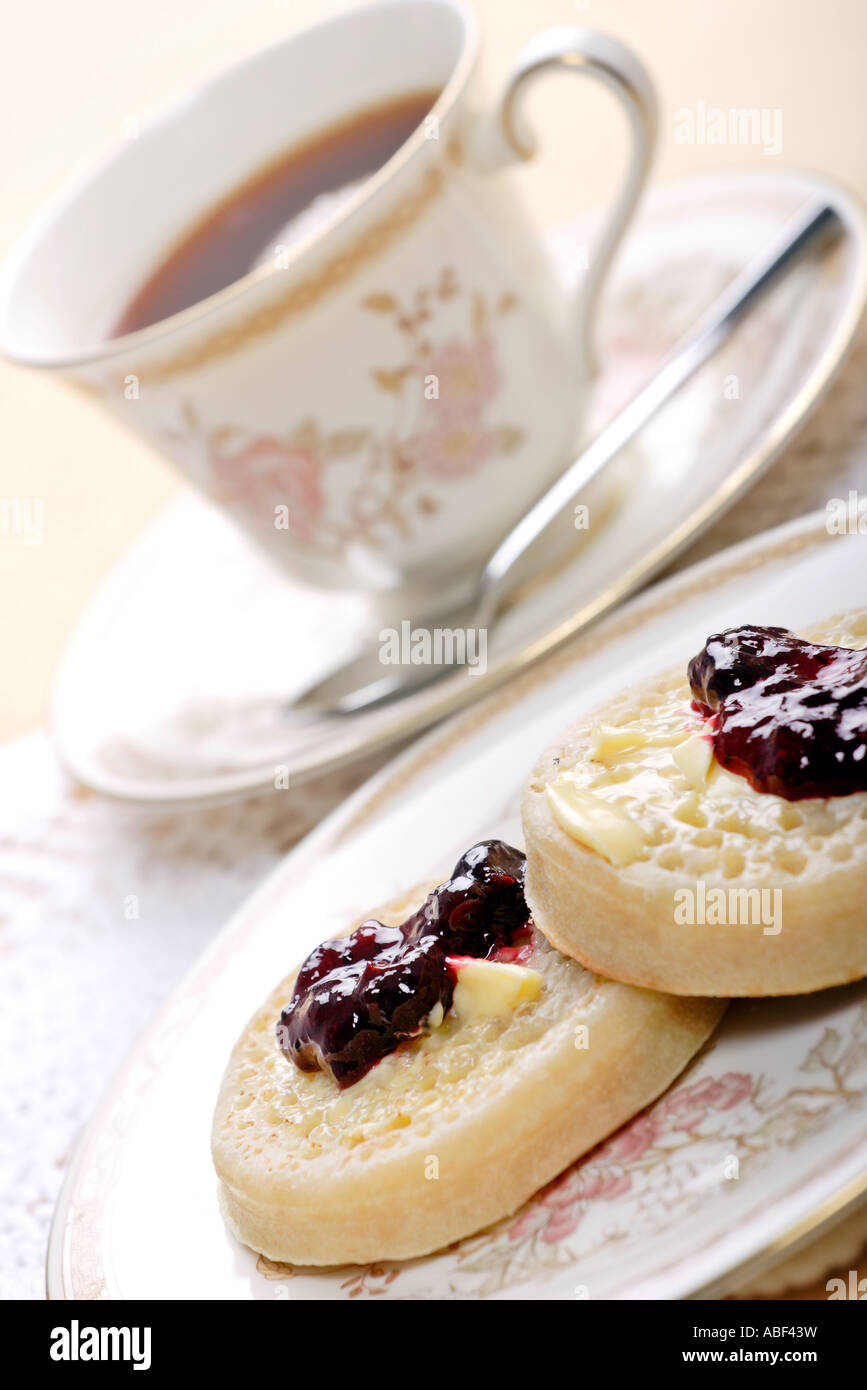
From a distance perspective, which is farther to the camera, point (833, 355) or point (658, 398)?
point (658, 398)

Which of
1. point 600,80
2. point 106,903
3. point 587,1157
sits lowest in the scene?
point 106,903

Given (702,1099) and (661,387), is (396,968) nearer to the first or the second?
(702,1099)

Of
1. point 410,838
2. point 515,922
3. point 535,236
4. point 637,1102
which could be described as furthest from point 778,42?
point 637,1102

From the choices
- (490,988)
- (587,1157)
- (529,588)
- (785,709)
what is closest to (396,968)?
(490,988)

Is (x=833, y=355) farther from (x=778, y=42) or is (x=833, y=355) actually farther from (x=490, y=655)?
(x=778, y=42)

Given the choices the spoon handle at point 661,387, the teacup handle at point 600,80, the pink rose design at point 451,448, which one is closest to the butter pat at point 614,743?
the spoon handle at point 661,387

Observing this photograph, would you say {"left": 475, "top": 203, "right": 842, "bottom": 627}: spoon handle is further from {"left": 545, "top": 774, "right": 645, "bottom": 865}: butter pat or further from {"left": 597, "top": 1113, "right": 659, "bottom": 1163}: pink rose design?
{"left": 597, "top": 1113, "right": 659, "bottom": 1163}: pink rose design

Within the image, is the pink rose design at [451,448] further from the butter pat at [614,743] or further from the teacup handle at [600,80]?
the butter pat at [614,743]
